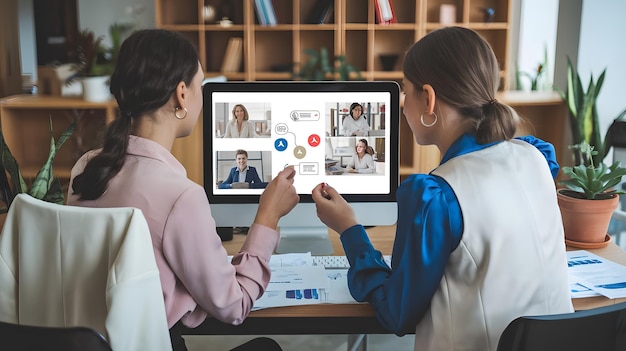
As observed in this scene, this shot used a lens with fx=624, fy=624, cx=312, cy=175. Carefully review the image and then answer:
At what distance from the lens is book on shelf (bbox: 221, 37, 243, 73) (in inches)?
185

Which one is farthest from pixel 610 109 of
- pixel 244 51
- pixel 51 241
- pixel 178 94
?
pixel 51 241

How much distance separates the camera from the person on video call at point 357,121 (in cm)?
164

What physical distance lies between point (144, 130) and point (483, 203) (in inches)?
26.2

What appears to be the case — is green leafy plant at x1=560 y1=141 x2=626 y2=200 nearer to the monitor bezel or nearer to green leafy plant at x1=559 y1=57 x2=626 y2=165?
the monitor bezel

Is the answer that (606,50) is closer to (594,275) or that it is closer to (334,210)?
(594,275)

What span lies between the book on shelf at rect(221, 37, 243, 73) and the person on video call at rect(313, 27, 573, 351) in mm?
3601

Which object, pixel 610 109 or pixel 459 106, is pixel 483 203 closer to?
pixel 459 106

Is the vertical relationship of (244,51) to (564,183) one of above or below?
above

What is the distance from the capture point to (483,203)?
111 centimetres

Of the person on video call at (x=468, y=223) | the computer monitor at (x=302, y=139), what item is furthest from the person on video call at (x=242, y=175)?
the person on video call at (x=468, y=223)

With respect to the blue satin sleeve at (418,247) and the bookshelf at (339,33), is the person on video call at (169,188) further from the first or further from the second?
the bookshelf at (339,33)

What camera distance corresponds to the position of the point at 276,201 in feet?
4.57

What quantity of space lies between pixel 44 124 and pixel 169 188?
3.42 m

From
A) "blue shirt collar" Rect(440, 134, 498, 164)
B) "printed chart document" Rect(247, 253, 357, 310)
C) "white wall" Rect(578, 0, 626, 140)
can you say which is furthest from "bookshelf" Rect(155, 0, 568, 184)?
"blue shirt collar" Rect(440, 134, 498, 164)
